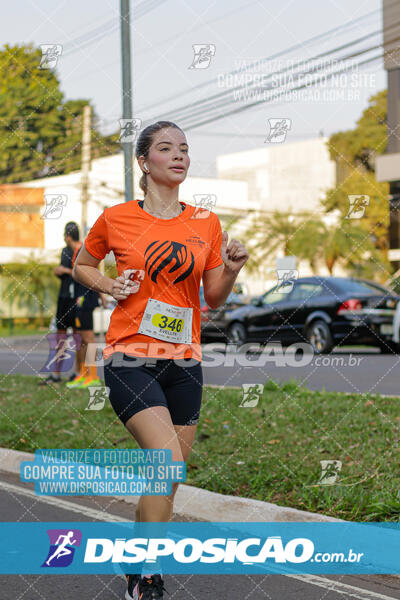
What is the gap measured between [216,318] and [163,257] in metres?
15.8

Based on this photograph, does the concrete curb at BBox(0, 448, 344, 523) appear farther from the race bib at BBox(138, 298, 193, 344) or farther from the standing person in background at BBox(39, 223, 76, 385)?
the standing person in background at BBox(39, 223, 76, 385)

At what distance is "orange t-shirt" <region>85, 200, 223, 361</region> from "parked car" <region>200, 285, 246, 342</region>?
1445 centimetres

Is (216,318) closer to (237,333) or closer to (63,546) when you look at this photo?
(237,333)

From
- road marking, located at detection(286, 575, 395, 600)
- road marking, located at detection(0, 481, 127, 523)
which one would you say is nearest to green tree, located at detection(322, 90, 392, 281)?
road marking, located at detection(0, 481, 127, 523)

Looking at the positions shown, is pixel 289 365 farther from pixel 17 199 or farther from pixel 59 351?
pixel 17 199

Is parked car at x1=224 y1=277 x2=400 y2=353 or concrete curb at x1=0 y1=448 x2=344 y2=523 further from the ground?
parked car at x1=224 y1=277 x2=400 y2=353

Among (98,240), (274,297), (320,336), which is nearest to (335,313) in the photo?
(320,336)

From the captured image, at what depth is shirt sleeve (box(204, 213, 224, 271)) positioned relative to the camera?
346 cm

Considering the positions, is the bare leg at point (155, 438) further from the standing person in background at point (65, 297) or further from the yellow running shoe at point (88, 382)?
the standing person in background at point (65, 297)

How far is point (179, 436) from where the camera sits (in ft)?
10.9

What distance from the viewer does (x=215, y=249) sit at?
3488 millimetres

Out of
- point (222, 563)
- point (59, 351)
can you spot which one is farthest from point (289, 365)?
point (222, 563)

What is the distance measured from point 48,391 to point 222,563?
6.08 meters

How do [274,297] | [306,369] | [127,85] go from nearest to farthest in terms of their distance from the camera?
[127,85] < [306,369] < [274,297]
